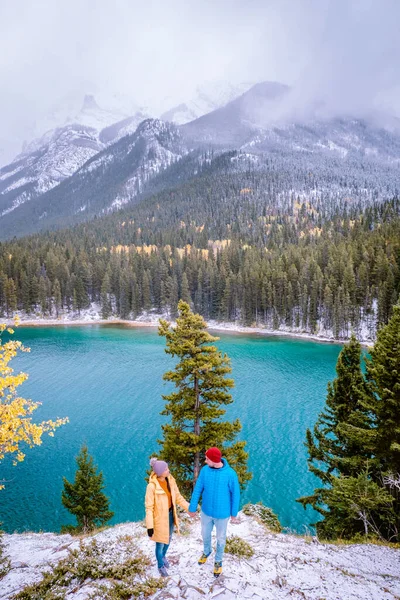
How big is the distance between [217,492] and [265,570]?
8.47 ft

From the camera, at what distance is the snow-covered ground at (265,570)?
643cm

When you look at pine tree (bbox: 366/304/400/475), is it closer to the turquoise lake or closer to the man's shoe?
the man's shoe

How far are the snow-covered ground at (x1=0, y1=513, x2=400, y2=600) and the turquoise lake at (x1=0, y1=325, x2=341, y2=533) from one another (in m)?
11.0

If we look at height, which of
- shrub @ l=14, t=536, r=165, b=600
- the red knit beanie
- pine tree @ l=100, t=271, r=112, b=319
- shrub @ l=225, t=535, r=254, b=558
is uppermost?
pine tree @ l=100, t=271, r=112, b=319

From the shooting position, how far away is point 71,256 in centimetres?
10844

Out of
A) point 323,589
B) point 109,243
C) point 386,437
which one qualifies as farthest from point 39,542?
point 109,243

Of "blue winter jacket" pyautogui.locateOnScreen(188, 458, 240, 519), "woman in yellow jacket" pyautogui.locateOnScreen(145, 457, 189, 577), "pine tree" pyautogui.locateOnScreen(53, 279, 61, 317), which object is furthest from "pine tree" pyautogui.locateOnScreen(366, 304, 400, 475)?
"pine tree" pyautogui.locateOnScreen(53, 279, 61, 317)

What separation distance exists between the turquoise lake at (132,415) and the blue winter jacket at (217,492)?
15318 millimetres

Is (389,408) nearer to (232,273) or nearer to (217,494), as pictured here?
(217,494)

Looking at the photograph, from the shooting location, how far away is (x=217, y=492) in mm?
6527

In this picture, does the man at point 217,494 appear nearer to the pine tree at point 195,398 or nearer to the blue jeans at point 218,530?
the blue jeans at point 218,530

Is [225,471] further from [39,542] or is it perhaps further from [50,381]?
[50,381]

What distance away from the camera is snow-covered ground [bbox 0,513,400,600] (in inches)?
253

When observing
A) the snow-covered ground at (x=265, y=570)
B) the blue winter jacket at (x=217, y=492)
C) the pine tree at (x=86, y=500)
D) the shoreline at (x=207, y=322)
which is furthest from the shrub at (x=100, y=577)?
the shoreline at (x=207, y=322)
